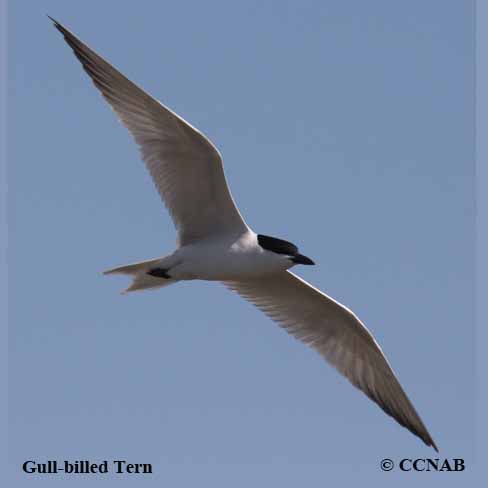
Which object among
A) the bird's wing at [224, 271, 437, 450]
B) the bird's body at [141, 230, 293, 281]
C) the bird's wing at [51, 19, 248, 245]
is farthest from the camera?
the bird's wing at [224, 271, 437, 450]

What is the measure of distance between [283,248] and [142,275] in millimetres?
1534

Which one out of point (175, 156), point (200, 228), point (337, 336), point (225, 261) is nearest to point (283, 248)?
point (225, 261)

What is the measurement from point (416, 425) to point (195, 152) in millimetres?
4192

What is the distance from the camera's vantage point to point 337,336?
1445cm

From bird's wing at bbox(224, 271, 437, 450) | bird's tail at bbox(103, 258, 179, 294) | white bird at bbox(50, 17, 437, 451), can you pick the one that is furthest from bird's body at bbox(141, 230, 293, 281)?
bird's wing at bbox(224, 271, 437, 450)

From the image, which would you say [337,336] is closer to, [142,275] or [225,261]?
[225,261]

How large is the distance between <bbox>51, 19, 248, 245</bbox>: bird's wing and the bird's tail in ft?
1.39

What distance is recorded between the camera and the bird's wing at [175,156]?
1241 cm

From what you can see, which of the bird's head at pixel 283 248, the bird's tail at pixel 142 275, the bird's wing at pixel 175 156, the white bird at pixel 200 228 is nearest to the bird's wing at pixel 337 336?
the white bird at pixel 200 228

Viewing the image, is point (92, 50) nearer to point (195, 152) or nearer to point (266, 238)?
point (195, 152)

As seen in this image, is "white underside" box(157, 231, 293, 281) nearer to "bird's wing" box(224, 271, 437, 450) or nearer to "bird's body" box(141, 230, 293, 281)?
"bird's body" box(141, 230, 293, 281)

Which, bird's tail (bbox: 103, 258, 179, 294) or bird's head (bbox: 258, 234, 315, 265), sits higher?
bird's head (bbox: 258, 234, 315, 265)

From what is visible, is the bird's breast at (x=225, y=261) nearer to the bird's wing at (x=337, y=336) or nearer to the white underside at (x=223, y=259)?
the white underside at (x=223, y=259)

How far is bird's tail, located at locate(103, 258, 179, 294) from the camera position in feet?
42.9
